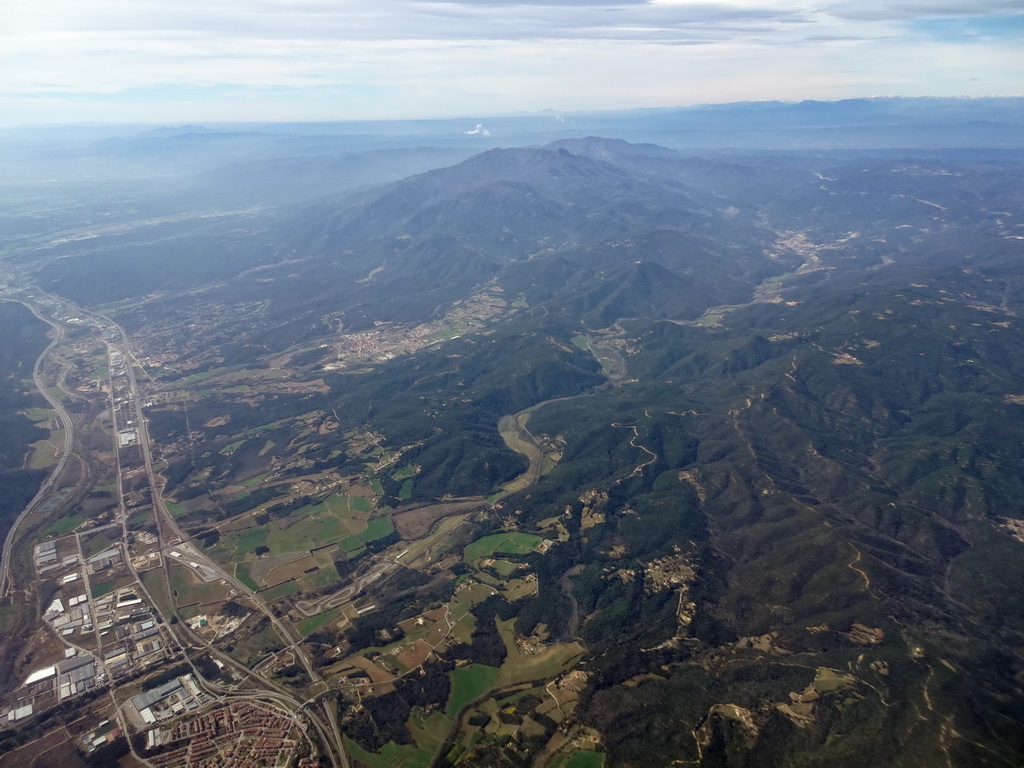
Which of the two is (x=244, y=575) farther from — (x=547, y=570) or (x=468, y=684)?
(x=547, y=570)

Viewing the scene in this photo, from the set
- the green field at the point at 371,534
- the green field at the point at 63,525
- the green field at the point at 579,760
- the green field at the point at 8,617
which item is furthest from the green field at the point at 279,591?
the green field at the point at 579,760

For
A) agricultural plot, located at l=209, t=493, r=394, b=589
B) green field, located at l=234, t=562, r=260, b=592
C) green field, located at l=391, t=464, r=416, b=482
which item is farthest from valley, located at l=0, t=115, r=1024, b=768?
green field, located at l=391, t=464, r=416, b=482

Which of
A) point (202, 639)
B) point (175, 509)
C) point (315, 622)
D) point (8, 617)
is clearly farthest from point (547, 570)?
point (8, 617)

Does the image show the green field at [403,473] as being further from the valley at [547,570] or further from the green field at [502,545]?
the green field at [502,545]

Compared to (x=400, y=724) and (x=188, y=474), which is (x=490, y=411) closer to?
(x=188, y=474)

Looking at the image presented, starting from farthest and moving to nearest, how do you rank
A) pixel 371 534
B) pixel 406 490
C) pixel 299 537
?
pixel 406 490 < pixel 371 534 < pixel 299 537

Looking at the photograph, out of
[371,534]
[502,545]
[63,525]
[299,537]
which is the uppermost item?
[63,525]

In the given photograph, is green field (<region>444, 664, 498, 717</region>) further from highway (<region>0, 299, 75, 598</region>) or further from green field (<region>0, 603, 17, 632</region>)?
highway (<region>0, 299, 75, 598</region>)
